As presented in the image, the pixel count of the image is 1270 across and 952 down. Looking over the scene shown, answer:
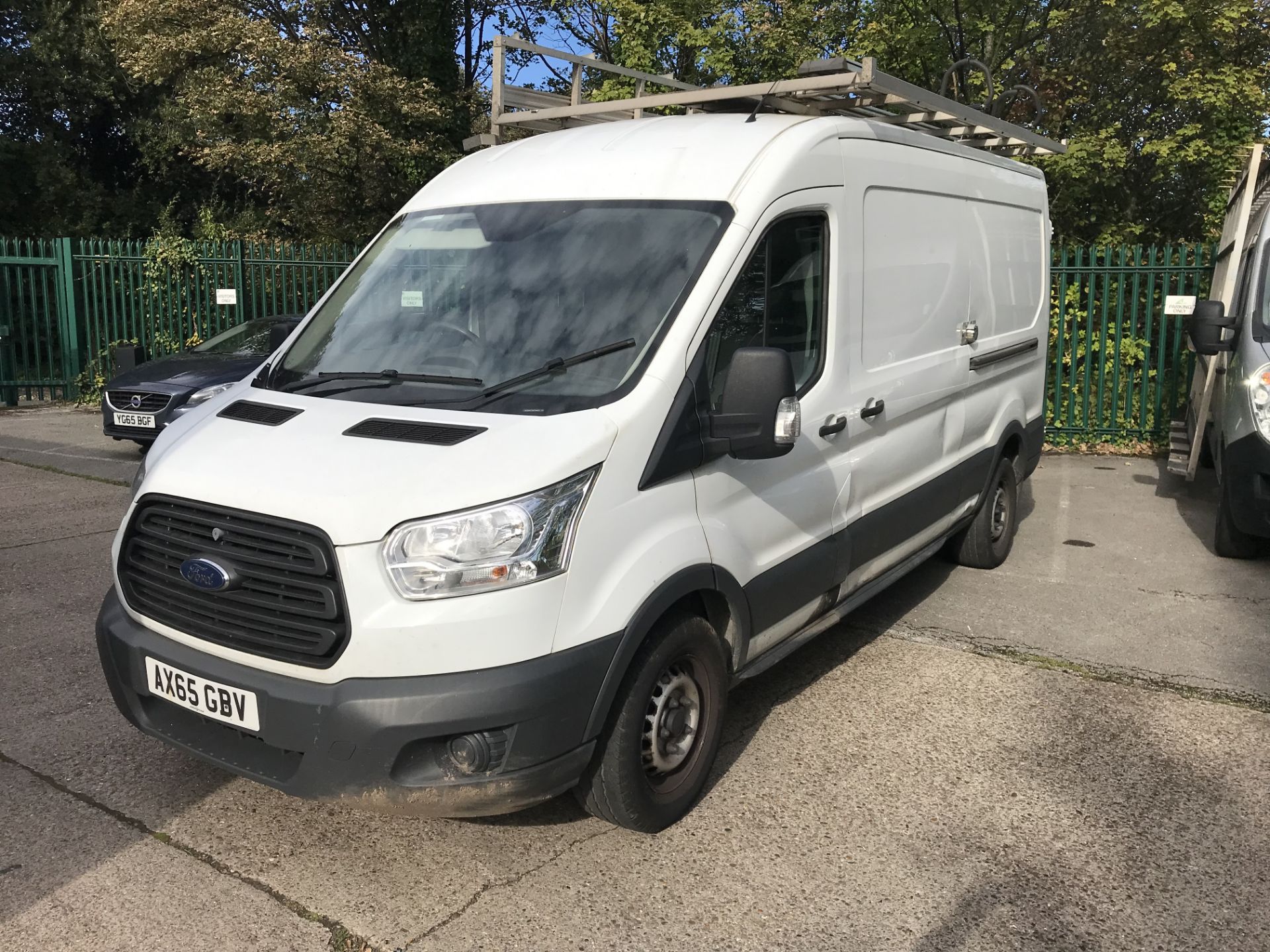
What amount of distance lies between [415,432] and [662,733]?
123 cm

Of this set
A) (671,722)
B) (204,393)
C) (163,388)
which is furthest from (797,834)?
(163,388)

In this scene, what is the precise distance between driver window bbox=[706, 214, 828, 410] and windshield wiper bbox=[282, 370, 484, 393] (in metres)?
0.79

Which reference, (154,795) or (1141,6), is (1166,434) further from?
(154,795)

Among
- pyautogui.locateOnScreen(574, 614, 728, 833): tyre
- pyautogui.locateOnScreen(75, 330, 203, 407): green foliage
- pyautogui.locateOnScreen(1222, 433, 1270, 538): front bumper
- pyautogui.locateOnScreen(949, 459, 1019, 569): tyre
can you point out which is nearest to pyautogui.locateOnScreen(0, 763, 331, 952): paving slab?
pyautogui.locateOnScreen(574, 614, 728, 833): tyre

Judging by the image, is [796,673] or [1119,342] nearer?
[796,673]

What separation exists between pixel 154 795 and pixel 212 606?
3.47 ft

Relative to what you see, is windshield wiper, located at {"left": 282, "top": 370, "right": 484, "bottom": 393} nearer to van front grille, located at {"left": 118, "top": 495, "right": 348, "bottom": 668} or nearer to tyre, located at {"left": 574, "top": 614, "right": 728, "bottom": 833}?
van front grille, located at {"left": 118, "top": 495, "right": 348, "bottom": 668}

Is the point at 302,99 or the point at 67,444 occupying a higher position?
the point at 302,99

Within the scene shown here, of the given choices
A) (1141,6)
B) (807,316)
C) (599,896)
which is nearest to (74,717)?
(599,896)

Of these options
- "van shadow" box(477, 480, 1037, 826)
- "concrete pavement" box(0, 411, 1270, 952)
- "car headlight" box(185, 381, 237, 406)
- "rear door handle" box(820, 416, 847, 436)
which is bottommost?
"concrete pavement" box(0, 411, 1270, 952)

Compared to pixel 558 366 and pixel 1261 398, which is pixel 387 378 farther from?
pixel 1261 398

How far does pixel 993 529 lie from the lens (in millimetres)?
6551

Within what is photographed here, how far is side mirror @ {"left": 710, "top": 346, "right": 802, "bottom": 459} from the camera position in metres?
3.30

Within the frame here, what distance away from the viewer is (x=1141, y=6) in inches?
527
